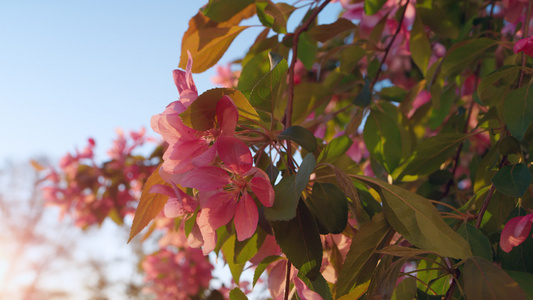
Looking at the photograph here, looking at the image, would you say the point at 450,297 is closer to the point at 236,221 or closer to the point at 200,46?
the point at 236,221

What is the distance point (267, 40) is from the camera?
0.93 meters

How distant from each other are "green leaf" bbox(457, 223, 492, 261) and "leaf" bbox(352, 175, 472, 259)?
7 centimetres

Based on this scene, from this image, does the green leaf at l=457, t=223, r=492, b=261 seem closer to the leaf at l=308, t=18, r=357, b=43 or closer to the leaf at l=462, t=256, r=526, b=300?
the leaf at l=462, t=256, r=526, b=300

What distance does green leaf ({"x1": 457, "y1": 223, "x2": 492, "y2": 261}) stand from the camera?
0.52 m

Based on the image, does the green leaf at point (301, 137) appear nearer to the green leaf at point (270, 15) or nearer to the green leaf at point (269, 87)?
the green leaf at point (269, 87)

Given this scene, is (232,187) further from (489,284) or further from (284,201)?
(489,284)

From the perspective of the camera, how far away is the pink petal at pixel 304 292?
578mm

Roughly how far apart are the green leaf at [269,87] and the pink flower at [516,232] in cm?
34

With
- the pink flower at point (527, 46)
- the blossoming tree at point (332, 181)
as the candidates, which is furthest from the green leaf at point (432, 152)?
the pink flower at point (527, 46)

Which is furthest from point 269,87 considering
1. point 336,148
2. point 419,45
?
point 419,45

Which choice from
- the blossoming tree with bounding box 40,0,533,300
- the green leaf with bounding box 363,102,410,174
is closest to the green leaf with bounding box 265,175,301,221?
the blossoming tree with bounding box 40,0,533,300

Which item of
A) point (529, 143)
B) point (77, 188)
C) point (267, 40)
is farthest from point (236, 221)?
point (77, 188)

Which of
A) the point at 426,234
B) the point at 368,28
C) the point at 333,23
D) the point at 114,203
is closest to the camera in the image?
the point at 426,234

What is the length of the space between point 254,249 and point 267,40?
476 mm
